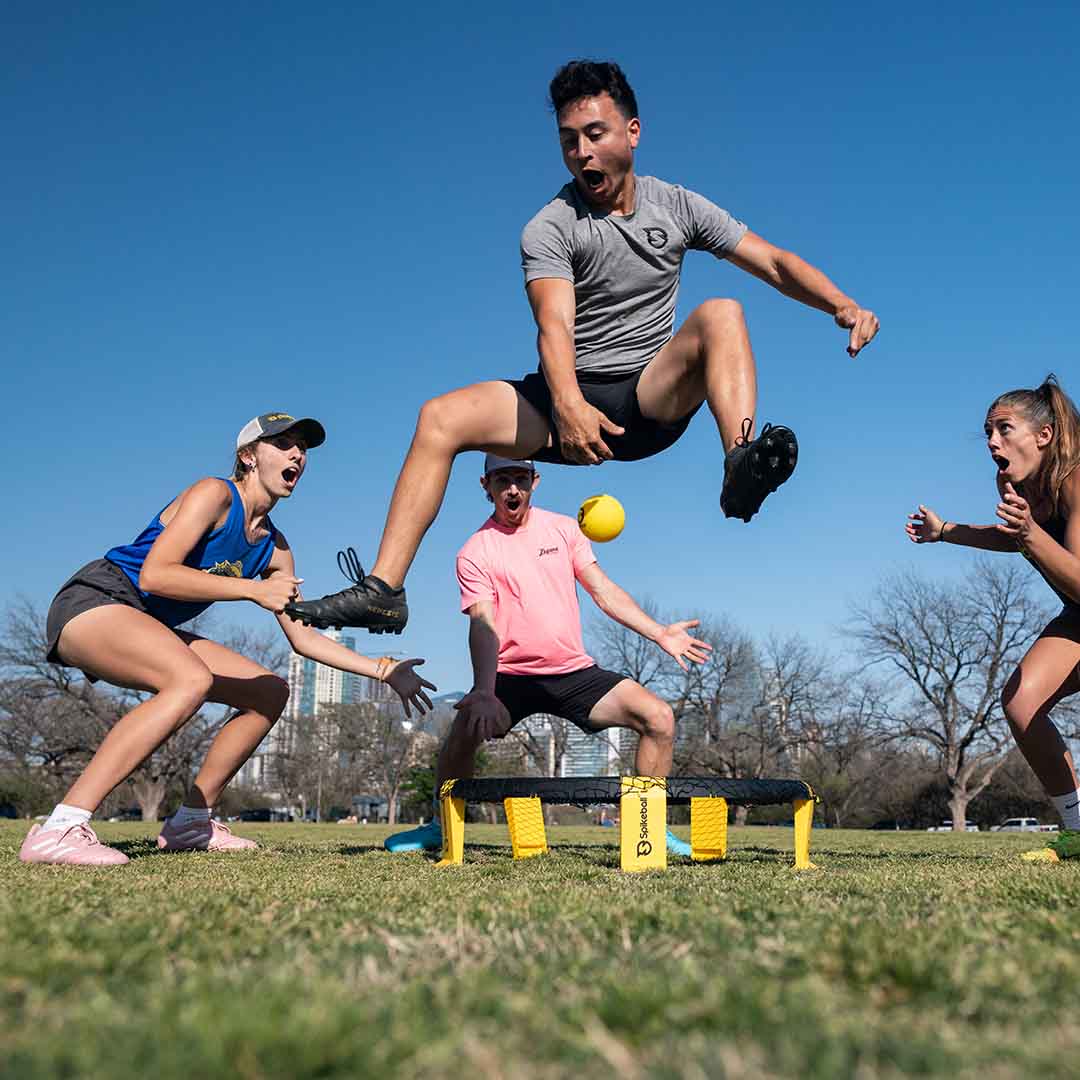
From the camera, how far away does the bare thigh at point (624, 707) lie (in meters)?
6.85

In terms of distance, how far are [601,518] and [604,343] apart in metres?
1.09

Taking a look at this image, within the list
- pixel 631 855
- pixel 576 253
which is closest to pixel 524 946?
pixel 631 855

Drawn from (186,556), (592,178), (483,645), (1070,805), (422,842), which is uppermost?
(592,178)

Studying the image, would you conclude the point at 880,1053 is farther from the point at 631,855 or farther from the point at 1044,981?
the point at 631,855

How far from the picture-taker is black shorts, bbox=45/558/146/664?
6020 millimetres

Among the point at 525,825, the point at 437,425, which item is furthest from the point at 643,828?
the point at 437,425

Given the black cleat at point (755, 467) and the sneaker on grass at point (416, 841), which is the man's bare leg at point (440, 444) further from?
the sneaker on grass at point (416, 841)

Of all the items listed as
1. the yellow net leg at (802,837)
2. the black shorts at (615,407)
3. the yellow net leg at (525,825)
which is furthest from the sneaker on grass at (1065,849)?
the black shorts at (615,407)

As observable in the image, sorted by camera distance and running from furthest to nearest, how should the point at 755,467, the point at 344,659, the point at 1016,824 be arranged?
the point at 1016,824
the point at 344,659
the point at 755,467

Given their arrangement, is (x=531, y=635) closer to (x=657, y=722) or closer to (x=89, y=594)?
(x=657, y=722)

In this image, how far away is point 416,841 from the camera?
7.83 meters

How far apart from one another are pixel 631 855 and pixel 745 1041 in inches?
146

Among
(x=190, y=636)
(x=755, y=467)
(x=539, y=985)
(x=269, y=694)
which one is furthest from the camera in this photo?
(x=190, y=636)

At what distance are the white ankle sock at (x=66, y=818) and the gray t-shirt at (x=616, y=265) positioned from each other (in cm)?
357
